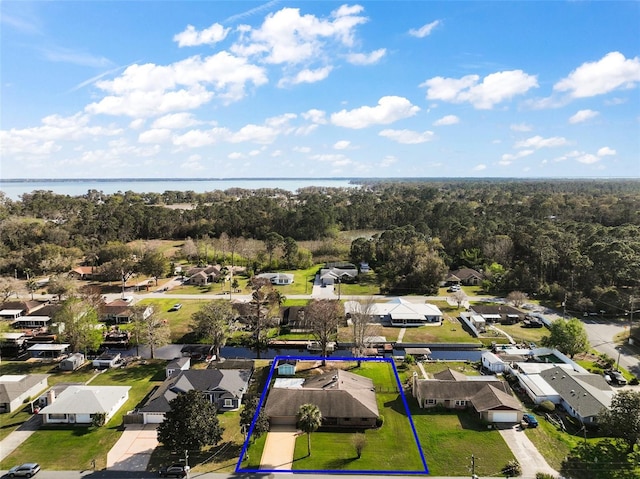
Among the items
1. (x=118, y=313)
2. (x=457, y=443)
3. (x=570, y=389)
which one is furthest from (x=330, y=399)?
(x=118, y=313)

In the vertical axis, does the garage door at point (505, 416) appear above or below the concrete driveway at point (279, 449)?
above

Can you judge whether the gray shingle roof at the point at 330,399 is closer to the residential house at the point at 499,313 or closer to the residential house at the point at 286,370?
the residential house at the point at 286,370

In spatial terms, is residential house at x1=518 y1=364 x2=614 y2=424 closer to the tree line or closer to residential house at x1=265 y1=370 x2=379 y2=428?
residential house at x1=265 y1=370 x2=379 y2=428

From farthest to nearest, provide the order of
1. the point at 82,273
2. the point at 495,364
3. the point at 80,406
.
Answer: the point at 82,273
the point at 495,364
the point at 80,406

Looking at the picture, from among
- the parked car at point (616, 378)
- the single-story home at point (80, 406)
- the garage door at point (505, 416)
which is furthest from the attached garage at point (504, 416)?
the single-story home at point (80, 406)

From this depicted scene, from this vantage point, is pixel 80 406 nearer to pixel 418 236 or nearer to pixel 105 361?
pixel 105 361

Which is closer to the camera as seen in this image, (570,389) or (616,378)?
(570,389)
